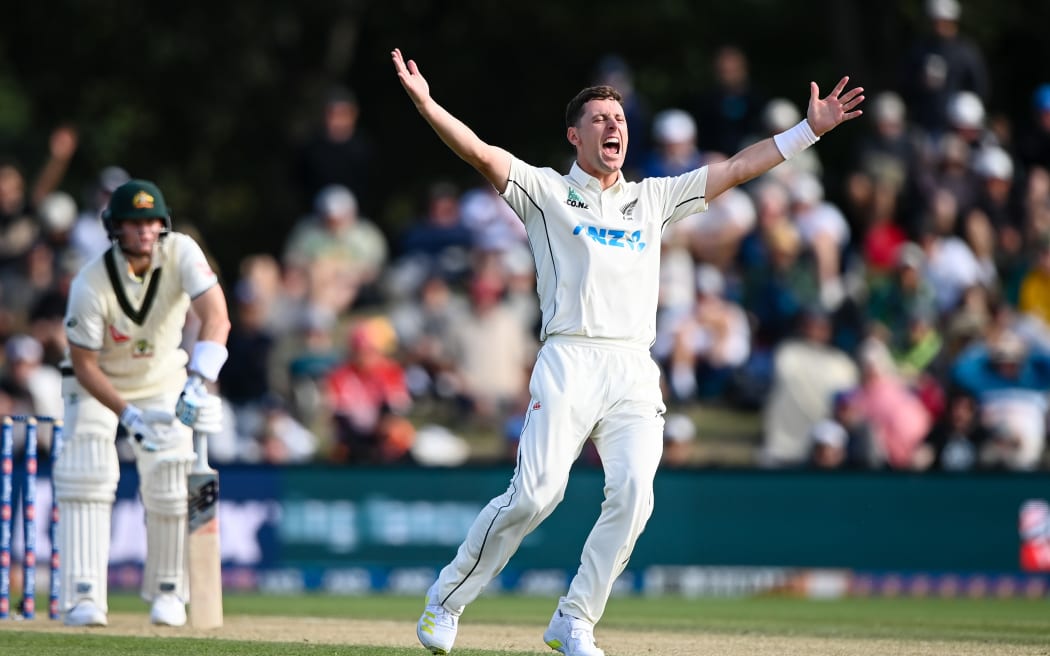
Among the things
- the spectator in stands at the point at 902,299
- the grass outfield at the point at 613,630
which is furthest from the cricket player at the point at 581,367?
the spectator in stands at the point at 902,299

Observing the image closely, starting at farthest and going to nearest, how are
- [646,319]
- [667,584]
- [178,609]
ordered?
1. [667,584]
2. [178,609]
3. [646,319]

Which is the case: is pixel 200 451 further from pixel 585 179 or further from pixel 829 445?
pixel 829 445

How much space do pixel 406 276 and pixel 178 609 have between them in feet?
29.4

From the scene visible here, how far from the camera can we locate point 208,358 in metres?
9.61

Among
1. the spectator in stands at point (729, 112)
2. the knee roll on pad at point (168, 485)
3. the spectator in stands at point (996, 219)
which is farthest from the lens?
the spectator in stands at point (729, 112)

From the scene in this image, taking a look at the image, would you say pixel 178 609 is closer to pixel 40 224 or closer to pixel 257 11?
pixel 40 224

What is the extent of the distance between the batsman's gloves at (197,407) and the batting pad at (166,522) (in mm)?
638

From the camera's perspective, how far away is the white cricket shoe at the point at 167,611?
33.2 ft

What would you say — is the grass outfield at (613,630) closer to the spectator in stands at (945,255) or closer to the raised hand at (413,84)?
the raised hand at (413,84)

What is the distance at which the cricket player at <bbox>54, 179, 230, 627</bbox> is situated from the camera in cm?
980

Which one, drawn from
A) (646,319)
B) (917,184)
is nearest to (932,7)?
(917,184)

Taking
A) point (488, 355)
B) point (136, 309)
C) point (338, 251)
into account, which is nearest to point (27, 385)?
point (338, 251)

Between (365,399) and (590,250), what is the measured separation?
8584 mm

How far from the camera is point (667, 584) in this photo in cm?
1560
